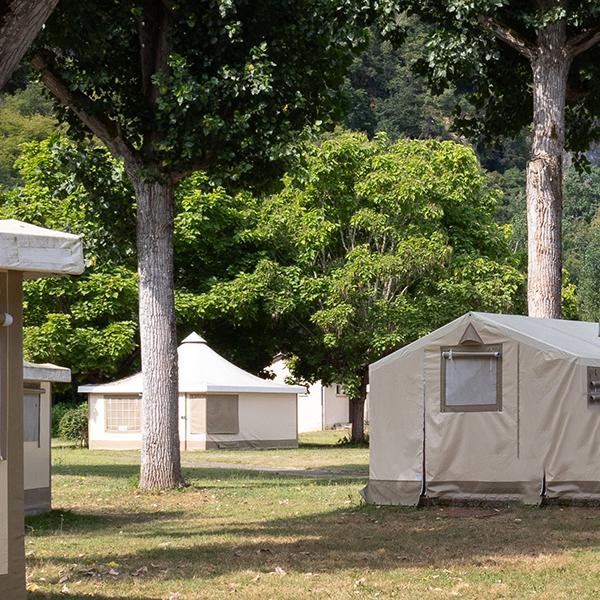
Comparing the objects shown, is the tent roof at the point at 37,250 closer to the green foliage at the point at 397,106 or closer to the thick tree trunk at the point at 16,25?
the thick tree trunk at the point at 16,25

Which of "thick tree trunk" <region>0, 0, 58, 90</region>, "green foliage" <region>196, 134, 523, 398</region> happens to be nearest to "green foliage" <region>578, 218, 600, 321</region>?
"green foliage" <region>196, 134, 523, 398</region>

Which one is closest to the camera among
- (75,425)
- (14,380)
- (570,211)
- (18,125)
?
(14,380)

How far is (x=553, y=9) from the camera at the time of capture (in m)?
16.5

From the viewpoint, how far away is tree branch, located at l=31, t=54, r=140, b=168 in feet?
51.2

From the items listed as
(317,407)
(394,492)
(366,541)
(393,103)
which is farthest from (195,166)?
(393,103)

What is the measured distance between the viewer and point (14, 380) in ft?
21.5

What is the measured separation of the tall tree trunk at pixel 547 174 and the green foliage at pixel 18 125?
4835cm

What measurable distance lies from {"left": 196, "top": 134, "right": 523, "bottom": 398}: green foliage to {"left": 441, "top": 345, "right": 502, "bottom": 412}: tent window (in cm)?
1805

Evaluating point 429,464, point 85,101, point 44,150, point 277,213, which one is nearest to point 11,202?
point 44,150

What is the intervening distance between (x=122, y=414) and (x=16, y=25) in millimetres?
27387

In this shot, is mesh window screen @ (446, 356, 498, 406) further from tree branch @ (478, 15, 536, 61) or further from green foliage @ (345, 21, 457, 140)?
green foliage @ (345, 21, 457, 140)

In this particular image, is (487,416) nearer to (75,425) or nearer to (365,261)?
(365,261)

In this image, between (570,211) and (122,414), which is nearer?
(122,414)

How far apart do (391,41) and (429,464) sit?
856 centimetres
